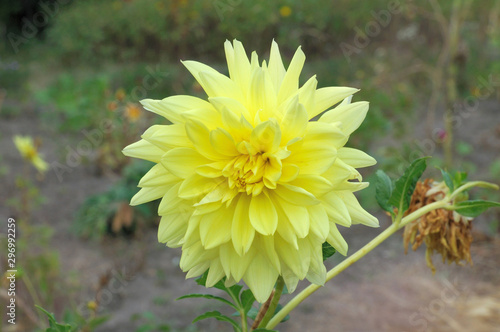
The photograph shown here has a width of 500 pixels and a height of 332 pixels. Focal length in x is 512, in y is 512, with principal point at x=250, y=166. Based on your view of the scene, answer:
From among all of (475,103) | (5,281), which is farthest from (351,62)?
(5,281)

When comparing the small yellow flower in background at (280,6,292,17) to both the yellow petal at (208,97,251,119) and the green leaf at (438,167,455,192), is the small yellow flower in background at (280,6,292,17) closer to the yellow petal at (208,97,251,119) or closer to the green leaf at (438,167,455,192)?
the green leaf at (438,167,455,192)

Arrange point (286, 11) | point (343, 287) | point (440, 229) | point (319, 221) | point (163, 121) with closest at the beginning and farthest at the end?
point (319, 221)
point (440, 229)
point (343, 287)
point (163, 121)
point (286, 11)

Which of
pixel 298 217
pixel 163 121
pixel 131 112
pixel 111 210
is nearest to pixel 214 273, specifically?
pixel 298 217

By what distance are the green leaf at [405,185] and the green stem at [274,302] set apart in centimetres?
22

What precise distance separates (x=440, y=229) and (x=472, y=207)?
0.50 ft

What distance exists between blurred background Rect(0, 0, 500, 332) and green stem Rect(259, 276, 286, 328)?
31.8 inches

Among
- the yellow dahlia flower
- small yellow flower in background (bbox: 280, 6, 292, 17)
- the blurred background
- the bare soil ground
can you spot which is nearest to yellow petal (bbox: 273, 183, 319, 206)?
the yellow dahlia flower

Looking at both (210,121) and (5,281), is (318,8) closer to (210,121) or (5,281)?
(5,281)

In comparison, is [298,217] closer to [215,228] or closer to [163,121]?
[215,228]

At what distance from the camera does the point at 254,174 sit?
2.34ft

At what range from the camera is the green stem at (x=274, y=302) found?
71 cm

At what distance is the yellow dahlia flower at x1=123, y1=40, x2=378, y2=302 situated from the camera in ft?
2.18

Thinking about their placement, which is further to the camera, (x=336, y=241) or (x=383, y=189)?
(x=383, y=189)

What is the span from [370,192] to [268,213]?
10.3 ft
